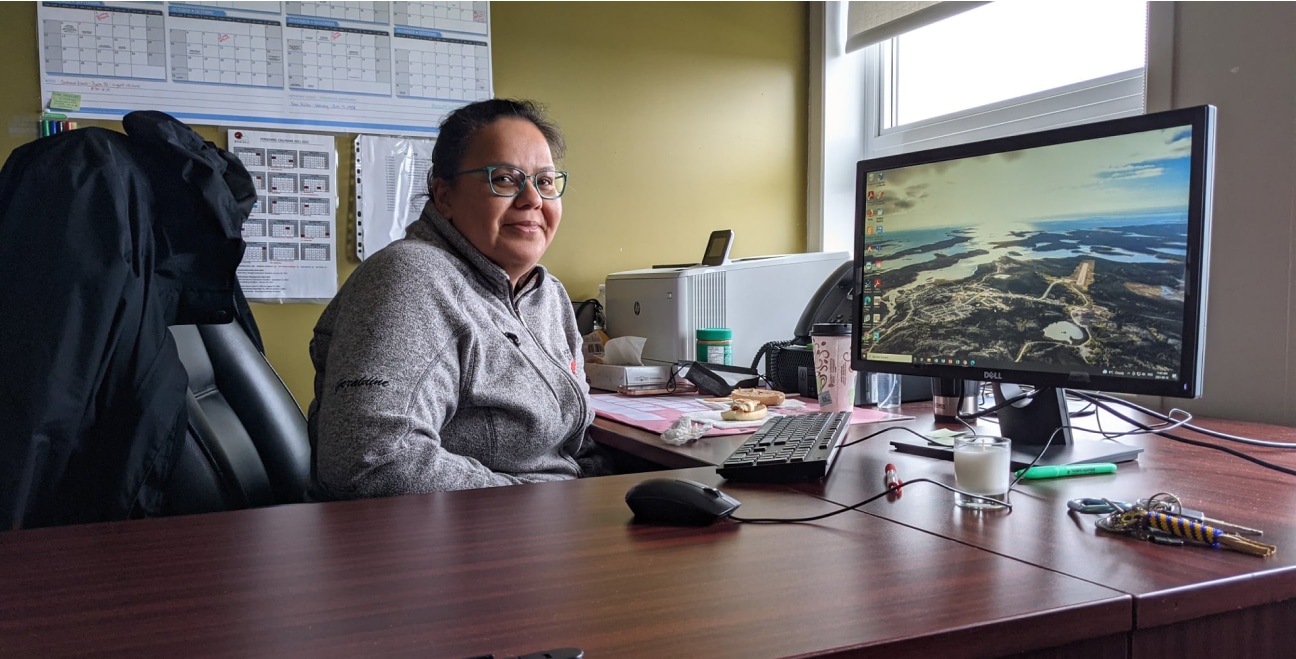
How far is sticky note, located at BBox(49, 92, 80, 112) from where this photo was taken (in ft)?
7.01

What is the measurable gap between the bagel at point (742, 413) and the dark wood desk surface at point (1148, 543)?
0.24m

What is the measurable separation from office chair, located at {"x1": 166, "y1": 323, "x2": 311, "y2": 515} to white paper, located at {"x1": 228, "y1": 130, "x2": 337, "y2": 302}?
28.3 inches

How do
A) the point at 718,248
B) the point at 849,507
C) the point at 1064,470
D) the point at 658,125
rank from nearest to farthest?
the point at 849,507 < the point at 1064,470 < the point at 718,248 < the point at 658,125

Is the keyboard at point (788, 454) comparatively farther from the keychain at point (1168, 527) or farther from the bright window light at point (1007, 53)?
the bright window light at point (1007, 53)

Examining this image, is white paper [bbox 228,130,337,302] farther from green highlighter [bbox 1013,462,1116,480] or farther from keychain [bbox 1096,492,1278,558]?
keychain [bbox 1096,492,1278,558]

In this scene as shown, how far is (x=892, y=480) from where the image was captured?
1018 millimetres

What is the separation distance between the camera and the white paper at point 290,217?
234cm

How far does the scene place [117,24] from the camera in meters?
2.19

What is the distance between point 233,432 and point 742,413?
0.86 metres

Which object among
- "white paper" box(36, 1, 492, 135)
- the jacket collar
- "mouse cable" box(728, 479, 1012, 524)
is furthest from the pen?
"white paper" box(36, 1, 492, 135)

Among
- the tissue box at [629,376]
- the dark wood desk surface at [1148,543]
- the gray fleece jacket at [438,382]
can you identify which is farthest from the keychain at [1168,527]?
the tissue box at [629,376]

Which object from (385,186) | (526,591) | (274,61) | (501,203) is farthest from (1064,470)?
(274,61)

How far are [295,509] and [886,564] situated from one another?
0.62 m

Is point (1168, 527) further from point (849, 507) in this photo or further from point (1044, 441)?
point (1044, 441)
